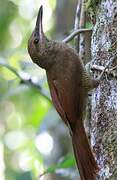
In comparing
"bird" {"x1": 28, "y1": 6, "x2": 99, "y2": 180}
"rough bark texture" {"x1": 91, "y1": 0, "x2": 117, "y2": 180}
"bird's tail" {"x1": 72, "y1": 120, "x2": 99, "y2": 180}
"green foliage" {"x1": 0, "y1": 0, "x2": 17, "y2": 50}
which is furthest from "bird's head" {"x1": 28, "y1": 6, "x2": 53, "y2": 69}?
"green foliage" {"x1": 0, "y1": 0, "x2": 17, "y2": 50}

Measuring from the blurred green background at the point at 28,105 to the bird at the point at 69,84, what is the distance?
0.25 metres

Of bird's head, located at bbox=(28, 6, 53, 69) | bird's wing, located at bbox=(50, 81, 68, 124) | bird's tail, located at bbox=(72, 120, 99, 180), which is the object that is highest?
bird's head, located at bbox=(28, 6, 53, 69)

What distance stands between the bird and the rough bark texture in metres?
0.07

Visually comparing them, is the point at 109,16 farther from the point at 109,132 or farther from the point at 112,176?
the point at 112,176

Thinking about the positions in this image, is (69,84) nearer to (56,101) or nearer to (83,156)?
(56,101)

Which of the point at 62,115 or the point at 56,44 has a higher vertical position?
the point at 56,44

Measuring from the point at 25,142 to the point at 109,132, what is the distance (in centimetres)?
458

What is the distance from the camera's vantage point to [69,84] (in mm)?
3367

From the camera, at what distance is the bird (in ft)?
9.59

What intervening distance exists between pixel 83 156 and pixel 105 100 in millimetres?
324

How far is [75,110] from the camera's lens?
3268mm

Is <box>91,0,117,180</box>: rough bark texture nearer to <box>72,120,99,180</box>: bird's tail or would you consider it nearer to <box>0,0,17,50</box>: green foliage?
<box>72,120,99,180</box>: bird's tail

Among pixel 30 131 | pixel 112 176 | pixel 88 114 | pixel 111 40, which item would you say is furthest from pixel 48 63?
pixel 30 131

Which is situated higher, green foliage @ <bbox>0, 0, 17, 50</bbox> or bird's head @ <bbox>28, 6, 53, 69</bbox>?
green foliage @ <bbox>0, 0, 17, 50</bbox>
